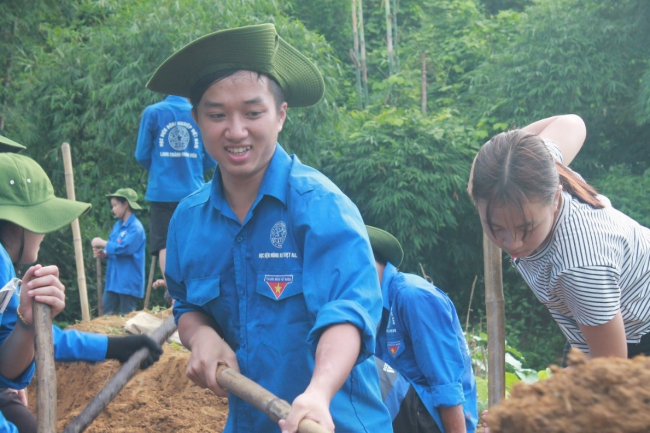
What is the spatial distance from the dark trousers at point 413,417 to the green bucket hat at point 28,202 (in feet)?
5.83

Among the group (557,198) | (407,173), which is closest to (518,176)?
(557,198)

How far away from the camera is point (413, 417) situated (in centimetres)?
412

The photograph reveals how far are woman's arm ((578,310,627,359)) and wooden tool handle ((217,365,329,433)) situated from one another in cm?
109

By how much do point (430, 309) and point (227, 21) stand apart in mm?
9237

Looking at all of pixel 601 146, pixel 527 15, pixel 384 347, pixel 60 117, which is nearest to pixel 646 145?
pixel 601 146

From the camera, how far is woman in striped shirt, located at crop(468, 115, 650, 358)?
2.67m

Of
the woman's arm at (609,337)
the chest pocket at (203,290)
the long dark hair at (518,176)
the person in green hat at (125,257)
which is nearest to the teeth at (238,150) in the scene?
the chest pocket at (203,290)

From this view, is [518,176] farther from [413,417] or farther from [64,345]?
[64,345]

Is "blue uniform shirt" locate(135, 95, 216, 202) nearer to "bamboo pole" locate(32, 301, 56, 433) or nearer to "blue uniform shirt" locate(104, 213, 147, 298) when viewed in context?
"blue uniform shirt" locate(104, 213, 147, 298)

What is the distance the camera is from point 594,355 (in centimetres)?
275

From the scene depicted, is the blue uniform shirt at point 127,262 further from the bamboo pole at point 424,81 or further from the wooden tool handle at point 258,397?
the bamboo pole at point 424,81

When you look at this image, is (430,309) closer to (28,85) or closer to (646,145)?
(28,85)

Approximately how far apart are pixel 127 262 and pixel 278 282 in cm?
781

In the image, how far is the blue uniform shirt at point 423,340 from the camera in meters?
4.02
